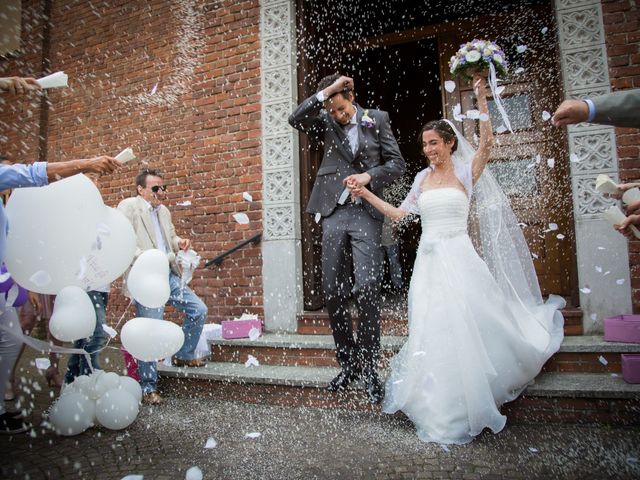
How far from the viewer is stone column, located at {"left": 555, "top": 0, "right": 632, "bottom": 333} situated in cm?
386

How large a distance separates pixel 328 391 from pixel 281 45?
393 centimetres

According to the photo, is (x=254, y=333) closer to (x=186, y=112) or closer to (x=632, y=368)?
(x=186, y=112)

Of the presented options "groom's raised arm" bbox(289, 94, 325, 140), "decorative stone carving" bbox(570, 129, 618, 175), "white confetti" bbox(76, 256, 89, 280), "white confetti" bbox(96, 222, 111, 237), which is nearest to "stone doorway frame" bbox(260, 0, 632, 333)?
"decorative stone carving" bbox(570, 129, 618, 175)

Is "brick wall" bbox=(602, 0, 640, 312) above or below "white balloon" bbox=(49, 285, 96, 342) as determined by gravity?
above

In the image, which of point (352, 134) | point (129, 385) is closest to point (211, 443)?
point (129, 385)

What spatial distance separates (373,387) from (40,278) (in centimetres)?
230

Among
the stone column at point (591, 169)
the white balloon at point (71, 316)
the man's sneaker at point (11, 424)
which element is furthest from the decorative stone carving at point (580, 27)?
the man's sneaker at point (11, 424)

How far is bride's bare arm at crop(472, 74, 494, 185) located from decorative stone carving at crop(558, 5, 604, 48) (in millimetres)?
1493

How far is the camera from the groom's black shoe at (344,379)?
3369mm

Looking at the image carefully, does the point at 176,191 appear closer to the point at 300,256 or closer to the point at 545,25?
the point at 300,256

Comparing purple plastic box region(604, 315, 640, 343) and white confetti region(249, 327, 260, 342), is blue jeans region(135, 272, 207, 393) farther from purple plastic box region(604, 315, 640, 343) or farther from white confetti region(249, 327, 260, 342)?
purple plastic box region(604, 315, 640, 343)

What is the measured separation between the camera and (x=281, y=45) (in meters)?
5.15

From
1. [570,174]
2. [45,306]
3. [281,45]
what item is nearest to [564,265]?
[570,174]

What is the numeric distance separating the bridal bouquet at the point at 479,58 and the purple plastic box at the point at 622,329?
2192 millimetres
